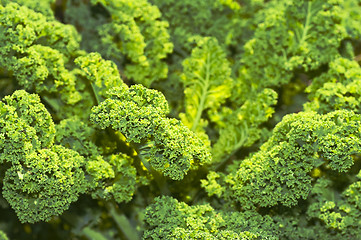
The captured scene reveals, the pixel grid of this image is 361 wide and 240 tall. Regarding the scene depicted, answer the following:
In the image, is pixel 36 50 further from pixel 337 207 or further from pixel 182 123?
pixel 337 207

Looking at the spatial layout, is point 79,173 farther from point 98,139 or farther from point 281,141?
point 281,141

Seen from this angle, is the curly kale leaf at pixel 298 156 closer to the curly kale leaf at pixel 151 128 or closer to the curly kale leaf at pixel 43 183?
the curly kale leaf at pixel 151 128

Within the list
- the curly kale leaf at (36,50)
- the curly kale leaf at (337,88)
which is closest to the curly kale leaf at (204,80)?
the curly kale leaf at (337,88)

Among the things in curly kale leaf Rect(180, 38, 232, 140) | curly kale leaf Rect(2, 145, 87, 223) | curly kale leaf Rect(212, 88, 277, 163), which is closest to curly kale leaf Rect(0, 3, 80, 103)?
curly kale leaf Rect(2, 145, 87, 223)

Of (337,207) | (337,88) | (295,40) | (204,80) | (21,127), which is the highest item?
(295,40)

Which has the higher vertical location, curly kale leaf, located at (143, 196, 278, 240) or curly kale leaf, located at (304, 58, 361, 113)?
curly kale leaf, located at (304, 58, 361, 113)

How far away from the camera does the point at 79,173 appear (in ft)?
5.58

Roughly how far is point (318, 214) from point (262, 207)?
0.71 feet

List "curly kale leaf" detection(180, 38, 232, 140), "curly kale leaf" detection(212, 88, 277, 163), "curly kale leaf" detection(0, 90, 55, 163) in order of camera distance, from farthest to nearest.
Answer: "curly kale leaf" detection(180, 38, 232, 140)
"curly kale leaf" detection(212, 88, 277, 163)
"curly kale leaf" detection(0, 90, 55, 163)

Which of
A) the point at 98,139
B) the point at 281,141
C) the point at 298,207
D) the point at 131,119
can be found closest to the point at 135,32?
the point at 98,139

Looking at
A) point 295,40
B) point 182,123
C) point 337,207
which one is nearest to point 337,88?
point 295,40

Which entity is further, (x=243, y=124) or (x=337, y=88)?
(x=243, y=124)

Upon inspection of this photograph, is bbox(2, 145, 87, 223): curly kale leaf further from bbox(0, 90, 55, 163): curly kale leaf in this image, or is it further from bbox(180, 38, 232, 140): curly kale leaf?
bbox(180, 38, 232, 140): curly kale leaf

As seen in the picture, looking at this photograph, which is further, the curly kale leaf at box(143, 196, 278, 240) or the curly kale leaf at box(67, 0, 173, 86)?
the curly kale leaf at box(67, 0, 173, 86)
